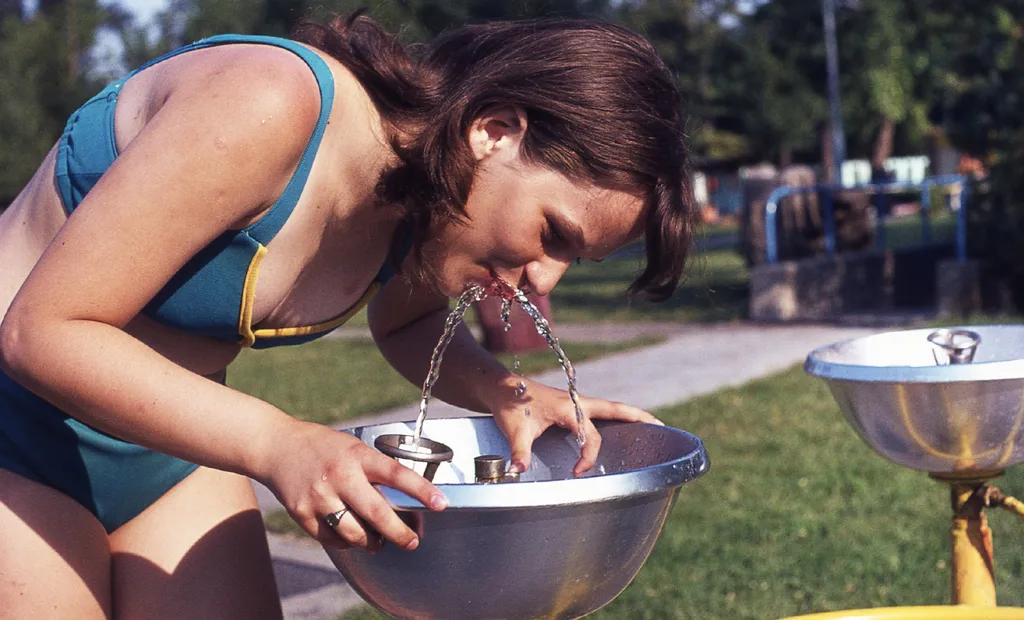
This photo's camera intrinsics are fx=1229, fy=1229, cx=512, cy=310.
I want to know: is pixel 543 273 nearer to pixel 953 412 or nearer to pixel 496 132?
pixel 496 132

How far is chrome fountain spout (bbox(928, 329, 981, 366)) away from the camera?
1.86 m

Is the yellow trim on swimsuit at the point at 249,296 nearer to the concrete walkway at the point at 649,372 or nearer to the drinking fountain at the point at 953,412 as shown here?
the drinking fountain at the point at 953,412

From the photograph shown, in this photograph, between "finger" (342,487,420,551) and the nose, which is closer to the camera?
"finger" (342,487,420,551)

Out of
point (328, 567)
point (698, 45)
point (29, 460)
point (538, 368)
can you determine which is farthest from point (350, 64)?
point (698, 45)

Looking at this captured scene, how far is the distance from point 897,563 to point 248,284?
2.46m

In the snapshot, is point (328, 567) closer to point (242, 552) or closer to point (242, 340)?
point (242, 552)

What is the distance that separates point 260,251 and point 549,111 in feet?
1.27

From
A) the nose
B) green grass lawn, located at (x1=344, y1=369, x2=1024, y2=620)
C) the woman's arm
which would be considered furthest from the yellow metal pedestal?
green grass lawn, located at (x1=344, y1=369, x2=1024, y2=620)

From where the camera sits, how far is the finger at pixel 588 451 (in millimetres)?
1591

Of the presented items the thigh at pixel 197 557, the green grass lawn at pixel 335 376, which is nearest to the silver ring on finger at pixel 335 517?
the thigh at pixel 197 557

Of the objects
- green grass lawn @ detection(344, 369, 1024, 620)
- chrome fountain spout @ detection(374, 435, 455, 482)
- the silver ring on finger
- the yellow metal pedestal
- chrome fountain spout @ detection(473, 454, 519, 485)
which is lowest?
green grass lawn @ detection(344, 369, 1024, 620)

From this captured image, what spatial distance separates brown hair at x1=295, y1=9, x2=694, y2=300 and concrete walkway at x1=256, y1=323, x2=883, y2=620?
6.01ft

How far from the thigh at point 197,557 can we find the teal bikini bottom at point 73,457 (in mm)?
56

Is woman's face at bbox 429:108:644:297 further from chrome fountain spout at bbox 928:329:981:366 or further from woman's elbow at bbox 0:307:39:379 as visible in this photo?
chrome fountain spout at bbox 928:329:981:366
